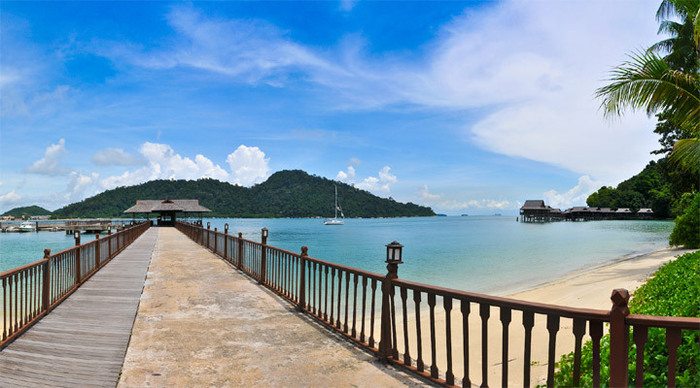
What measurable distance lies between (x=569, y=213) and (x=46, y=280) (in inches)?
5202

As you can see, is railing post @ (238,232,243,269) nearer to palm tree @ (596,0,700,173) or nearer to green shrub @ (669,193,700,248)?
palm tree @ (596,0,700,173)

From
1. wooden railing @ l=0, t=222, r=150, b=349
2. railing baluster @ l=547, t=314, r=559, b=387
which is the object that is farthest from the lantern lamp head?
wooden railing @ l=0, t=222, r=150, b=349

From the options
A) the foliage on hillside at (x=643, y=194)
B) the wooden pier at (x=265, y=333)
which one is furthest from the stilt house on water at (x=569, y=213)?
the wooden pier at (x=265, y=333)

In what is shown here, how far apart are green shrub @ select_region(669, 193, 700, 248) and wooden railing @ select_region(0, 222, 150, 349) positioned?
22723 mm

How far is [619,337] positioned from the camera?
273 cm

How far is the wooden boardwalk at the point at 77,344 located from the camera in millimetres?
4461

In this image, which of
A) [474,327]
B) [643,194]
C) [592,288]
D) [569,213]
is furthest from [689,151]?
[569,213]

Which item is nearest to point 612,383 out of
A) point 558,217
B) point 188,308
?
point 188,308

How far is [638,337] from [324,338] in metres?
3.92

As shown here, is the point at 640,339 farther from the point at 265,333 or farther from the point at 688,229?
the point at 688,229

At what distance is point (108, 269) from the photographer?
498 inches

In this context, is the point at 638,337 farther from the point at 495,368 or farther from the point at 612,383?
the point at 495,368

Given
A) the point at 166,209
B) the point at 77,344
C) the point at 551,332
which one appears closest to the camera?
the point at 551,332

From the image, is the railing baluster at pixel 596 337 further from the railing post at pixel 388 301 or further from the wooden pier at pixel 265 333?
the railing post at pixel 388 301
